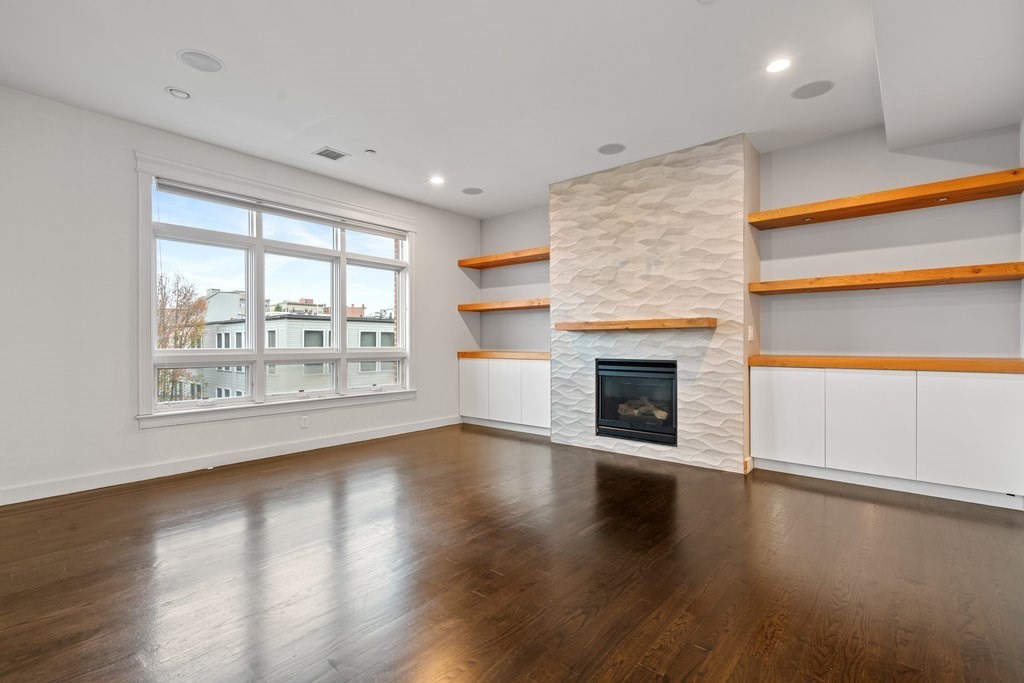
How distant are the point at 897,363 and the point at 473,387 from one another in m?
4.58

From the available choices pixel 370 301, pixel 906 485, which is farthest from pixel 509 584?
pixel 370 301

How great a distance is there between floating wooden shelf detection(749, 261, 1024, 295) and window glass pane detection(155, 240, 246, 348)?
4.85 metres

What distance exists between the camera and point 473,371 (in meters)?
6.60

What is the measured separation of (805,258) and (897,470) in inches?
74.9

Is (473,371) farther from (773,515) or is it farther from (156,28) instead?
(156,28)

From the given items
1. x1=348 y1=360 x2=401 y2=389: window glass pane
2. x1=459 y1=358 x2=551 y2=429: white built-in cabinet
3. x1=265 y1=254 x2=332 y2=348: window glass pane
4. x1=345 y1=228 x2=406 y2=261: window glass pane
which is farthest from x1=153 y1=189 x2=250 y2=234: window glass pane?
x1=459 y1=358 x2=551 y2=429: white built-in cabinet

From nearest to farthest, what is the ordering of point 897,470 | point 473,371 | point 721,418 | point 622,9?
1. point 622,9
2. point 897,470
3. point 721,418
4. point 473,371

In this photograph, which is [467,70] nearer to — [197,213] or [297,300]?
[197,213]

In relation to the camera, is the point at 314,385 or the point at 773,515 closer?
the point at 773,515

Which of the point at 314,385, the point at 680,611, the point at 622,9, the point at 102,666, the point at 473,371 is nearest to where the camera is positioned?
the point at 102,666

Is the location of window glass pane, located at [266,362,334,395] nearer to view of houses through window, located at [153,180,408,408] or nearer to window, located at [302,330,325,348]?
view of houses through window, located at [153,180,408,408]

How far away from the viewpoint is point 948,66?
2.76m

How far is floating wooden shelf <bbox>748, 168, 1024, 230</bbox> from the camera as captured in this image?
10.9 ft

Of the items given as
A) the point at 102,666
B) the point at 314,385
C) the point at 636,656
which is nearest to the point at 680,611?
the point at 636,656
